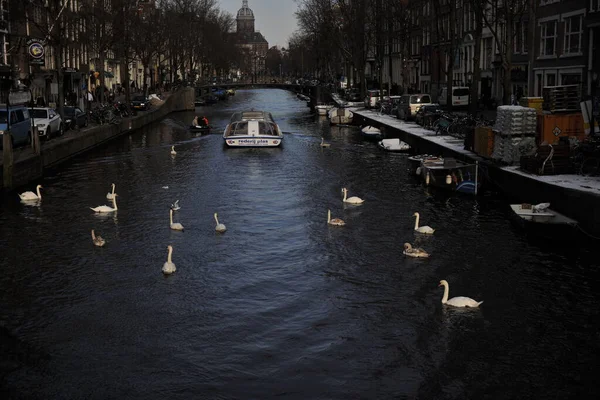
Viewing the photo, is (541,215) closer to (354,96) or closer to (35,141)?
(35,141)

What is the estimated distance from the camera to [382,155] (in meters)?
43.8

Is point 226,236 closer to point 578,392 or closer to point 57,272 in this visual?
point 57,272

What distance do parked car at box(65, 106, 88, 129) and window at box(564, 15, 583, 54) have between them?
31.8 m

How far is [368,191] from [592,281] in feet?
44.3

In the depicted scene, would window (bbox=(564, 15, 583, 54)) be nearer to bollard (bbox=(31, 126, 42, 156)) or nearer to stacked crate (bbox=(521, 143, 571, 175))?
stacked crate (bbox=(521, 143, 571, 175))

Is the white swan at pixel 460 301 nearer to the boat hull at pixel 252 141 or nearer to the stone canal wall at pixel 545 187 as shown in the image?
the stone canal wall at pixel 545 187

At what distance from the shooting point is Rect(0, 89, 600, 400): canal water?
13250mm

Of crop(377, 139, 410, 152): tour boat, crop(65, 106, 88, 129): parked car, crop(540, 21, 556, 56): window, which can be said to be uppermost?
crop(540, 21, 556, 56): window

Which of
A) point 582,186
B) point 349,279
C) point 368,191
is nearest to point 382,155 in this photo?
point 368,191

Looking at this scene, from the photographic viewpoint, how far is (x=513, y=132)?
29.0 meters

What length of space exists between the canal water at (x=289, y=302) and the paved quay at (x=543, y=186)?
2.77 ft

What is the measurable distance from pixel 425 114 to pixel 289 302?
113ft

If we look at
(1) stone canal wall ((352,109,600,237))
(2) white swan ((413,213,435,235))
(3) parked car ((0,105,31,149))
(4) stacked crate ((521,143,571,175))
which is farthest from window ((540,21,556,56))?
(2) white swan ((413,213,435,235))

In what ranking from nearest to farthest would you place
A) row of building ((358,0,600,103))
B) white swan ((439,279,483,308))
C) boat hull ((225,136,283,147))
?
white swan ((439,279,483,308)) → boat hull ((225,136,283,147)) → row of building ((358,0,600,103))
